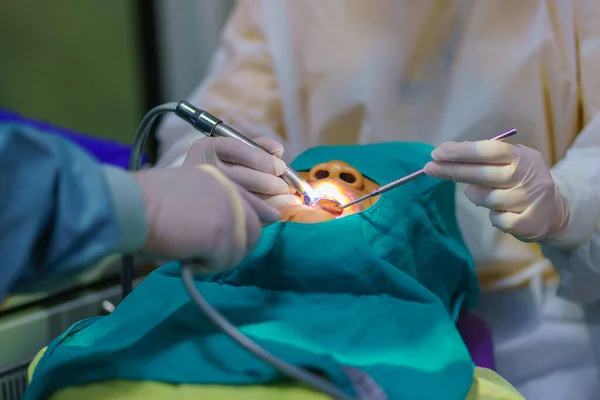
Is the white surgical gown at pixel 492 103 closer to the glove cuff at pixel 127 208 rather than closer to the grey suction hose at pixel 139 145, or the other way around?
the grey suction hose at pixel 139 145

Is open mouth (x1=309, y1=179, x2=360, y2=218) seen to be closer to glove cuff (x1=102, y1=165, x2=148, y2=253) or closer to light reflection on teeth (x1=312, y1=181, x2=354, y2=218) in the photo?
light reflection on teeth (x1=312, y1=181, x2=354, y2=218)

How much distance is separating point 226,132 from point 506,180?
36cm

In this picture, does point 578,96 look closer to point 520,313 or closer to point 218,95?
point 520,313

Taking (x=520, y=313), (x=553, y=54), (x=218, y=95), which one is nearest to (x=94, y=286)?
(x=218, y=95)

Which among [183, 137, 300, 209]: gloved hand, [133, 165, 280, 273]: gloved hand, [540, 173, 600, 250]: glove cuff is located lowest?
[540, 173, 600, 250]: glove cuff

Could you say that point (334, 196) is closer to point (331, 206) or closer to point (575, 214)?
point (331, 206)

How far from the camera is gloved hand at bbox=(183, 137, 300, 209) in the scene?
2.40ft

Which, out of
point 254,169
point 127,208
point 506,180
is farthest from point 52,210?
point 506,180

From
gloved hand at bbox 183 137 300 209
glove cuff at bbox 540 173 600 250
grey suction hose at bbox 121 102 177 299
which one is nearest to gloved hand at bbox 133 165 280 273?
gloved hand at bbox 183 137 300 209

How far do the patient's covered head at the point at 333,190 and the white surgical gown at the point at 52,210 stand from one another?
268 mm

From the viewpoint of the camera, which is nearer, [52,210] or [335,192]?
[52,210]

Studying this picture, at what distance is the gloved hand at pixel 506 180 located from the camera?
718 mm

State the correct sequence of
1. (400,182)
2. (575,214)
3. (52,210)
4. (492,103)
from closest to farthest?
(52,210) < (400,182) < (575,214) < (492,103)

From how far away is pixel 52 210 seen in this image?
470 mm
